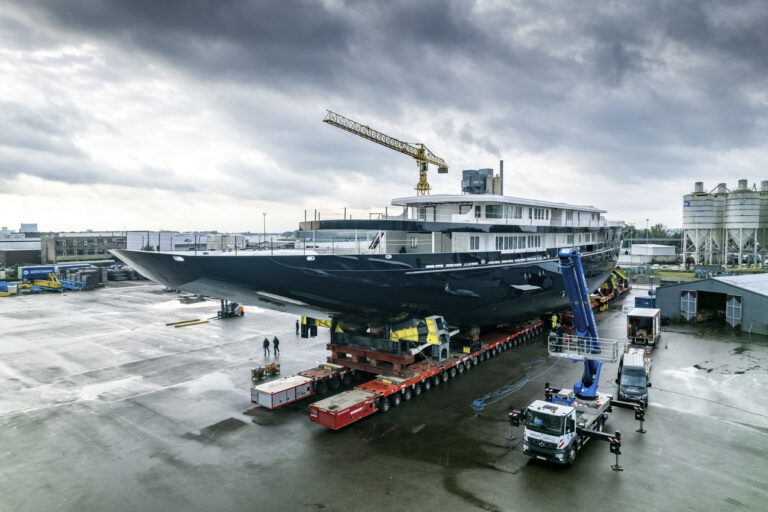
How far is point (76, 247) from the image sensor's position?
81.2 meters

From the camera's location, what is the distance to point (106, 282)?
6103cm

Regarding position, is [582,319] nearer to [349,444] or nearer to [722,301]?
[349,444]

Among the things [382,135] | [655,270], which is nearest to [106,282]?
[382,135]

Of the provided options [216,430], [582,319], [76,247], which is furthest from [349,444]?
[76,247]

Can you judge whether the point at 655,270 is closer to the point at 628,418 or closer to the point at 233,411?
the point at 628,418

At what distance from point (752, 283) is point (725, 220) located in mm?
38599

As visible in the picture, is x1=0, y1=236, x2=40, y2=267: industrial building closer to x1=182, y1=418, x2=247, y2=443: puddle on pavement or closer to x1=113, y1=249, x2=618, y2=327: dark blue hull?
x1=113, y1=249, x2=618, y2=327: dark blue hull

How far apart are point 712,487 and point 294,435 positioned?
11.4 meters

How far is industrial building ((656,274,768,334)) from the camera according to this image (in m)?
27.1

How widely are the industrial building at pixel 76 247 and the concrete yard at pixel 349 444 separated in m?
66.6

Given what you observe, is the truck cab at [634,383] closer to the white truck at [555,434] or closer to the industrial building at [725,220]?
the white truck at [555,434]

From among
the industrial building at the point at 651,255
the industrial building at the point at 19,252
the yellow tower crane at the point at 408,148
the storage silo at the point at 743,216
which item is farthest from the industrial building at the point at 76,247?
the storage silo at the point at 743,216

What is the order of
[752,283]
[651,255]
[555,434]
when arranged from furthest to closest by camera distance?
[651,255], [752,283], [555,434]

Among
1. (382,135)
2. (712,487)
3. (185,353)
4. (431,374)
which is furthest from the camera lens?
(382,135)
